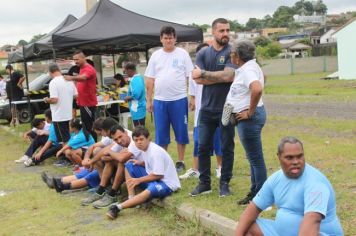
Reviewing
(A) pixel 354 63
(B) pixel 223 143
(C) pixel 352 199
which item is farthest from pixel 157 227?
(A) pixel 354 63

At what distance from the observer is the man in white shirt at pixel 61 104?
9102mm

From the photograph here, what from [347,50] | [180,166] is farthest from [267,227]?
[347,50]

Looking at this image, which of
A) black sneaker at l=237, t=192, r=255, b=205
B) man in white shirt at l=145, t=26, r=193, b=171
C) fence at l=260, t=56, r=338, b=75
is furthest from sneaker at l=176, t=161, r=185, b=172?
fence at l=260, t=56, r=338, b=75

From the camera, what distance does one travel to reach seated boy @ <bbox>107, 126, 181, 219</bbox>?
5871 millimetres

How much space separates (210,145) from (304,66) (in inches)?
1369

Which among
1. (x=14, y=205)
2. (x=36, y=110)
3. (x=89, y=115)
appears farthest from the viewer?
(x=36, y=110)

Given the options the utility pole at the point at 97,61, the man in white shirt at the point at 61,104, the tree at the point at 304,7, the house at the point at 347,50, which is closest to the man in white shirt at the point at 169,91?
the man in white shirt at the point at 61,104

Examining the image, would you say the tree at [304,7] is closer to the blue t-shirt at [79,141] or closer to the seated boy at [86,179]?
the blue t-shirt at [79,141]

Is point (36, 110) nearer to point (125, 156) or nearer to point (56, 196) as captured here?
point (56, 196)

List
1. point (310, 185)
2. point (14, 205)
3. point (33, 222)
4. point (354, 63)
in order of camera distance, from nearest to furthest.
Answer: point (310, 185) < point (33, 222) < point (14, 205) < point (354, 63)

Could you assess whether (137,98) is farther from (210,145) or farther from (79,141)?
(210,145)

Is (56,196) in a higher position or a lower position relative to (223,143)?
lower

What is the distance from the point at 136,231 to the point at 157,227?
9.4 inches

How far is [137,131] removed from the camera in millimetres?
6008
